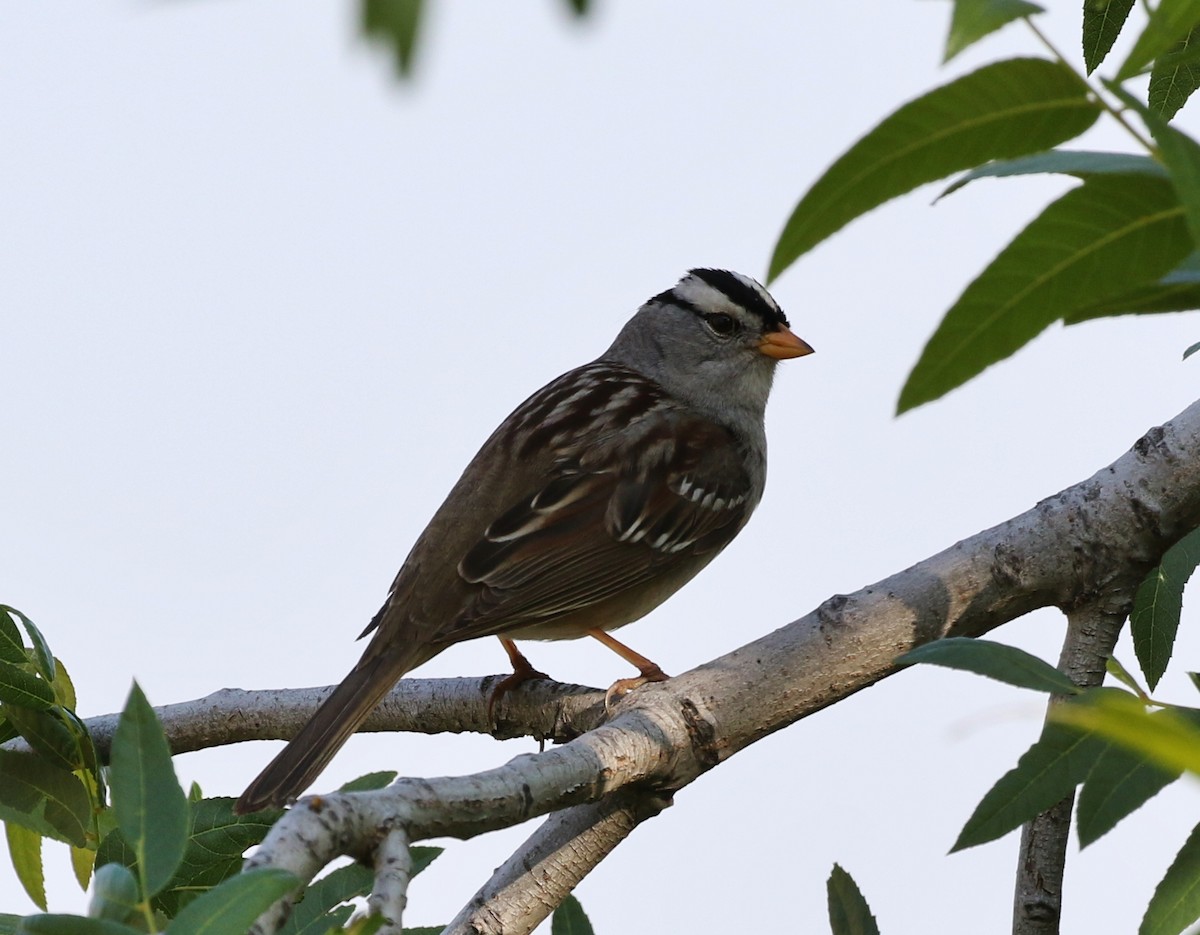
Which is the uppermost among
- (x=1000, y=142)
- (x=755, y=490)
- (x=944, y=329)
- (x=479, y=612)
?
(x=755, y=490)

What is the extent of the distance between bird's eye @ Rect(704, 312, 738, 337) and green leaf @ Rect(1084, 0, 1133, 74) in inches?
130

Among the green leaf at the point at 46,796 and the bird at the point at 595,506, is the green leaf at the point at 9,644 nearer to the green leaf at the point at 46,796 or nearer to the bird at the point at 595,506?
the green leaf at the point at 46,796

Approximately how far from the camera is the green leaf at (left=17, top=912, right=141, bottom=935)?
4.26 feet

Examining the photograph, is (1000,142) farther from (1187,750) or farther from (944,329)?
(1187,750)

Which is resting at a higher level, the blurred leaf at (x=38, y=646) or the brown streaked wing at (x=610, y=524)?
the brown streaked wing at (x=610, y=524)

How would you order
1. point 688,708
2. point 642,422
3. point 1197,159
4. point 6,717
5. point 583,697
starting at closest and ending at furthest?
point 1197,159, point 6,717, point 688,708, point 583,697, point 642,422

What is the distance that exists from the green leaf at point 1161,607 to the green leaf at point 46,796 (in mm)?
2018

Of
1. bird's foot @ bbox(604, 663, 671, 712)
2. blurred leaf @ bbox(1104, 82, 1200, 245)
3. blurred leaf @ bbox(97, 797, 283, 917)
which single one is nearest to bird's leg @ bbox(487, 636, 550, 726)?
bird's foot @ bbox(604, 663, 671, 712)

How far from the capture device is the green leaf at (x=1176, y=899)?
71.6 inches

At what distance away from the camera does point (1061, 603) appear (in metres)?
2.93

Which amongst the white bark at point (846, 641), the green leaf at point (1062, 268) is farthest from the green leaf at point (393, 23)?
the white bark at point (846, 641)

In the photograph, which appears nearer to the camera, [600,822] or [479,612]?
[600,822]

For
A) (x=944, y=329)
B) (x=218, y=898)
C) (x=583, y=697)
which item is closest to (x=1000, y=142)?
(x=944, y=329)

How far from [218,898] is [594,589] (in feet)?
10.4
